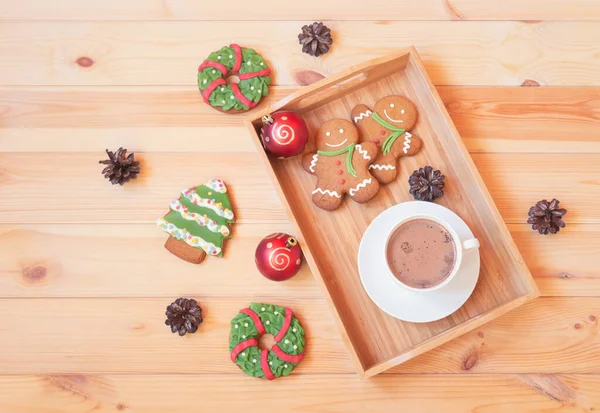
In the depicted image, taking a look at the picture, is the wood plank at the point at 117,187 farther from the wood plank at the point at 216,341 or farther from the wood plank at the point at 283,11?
the wood plank at the point at 283,11

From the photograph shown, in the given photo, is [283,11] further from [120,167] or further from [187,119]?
[120,167]

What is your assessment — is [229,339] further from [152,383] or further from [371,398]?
[371,398]

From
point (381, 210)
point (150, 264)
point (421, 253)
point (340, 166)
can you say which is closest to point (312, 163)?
point (340, 166)

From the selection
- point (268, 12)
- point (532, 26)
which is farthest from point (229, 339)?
point (532, 26)

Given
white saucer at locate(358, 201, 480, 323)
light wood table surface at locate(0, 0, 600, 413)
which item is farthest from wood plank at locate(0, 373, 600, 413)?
white saucer at locate(358, 201, 480, 323)

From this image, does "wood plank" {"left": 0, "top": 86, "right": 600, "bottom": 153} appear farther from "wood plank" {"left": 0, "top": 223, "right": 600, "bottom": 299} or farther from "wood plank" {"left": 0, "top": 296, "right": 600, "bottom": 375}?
"wood plank" {"left": 0, "top": 296, "right": 600, "bottom": 375}
